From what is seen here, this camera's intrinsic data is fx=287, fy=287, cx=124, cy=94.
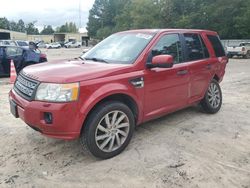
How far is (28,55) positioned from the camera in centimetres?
1198

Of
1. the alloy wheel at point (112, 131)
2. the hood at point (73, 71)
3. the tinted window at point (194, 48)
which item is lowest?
the alloy wheel at point (112, 131)

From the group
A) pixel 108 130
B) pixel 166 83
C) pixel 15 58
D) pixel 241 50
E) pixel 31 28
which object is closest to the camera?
pixel 108 130

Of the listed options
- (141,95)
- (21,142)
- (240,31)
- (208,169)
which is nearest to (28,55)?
(21,142)

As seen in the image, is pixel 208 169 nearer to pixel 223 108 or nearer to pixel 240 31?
pixel 223 108

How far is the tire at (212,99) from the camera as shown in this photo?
5738mm

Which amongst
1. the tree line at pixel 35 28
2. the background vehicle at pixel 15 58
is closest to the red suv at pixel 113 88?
the background vehicle at pixel 15 58

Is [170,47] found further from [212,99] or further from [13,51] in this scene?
[13,51]

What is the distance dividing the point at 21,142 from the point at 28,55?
828cm

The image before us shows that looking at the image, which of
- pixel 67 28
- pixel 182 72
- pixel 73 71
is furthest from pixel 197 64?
pixel 67 28

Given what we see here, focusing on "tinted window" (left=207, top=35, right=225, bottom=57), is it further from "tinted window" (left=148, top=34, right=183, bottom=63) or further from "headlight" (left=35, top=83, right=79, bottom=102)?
"headlight" (left=35, top=83, right=79, bottom=102)

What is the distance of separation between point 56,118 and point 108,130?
2.54 ft

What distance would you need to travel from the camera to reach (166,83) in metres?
4.54

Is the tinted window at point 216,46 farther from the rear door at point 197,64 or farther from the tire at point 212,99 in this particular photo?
the tire at point 212,99

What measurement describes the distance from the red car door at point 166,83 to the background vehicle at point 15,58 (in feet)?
27.9
